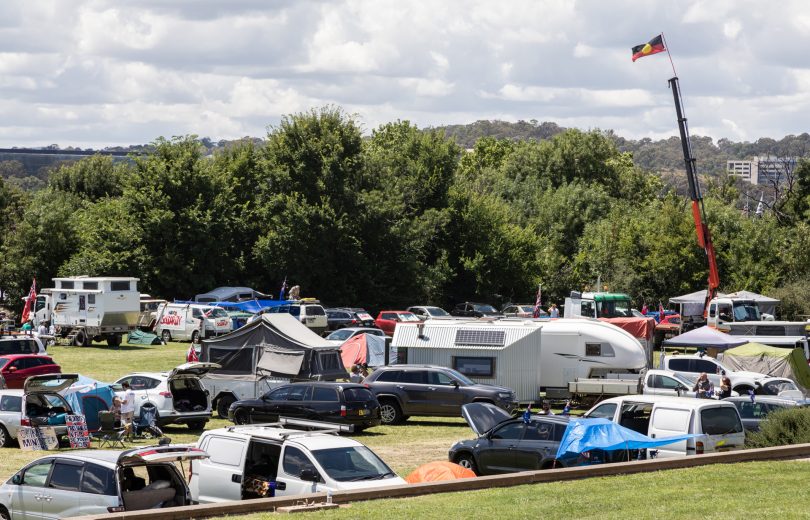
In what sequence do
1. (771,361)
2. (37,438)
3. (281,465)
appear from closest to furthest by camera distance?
(281,465), (37,438), (771,361)

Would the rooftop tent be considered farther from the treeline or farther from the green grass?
the treeline

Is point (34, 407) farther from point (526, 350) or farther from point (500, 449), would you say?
point (526, 350)

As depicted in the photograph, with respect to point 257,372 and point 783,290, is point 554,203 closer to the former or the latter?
point 783,290

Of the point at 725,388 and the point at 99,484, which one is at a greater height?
the point at 99,484

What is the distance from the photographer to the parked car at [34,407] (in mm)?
25219

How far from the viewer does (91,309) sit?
48469 mm

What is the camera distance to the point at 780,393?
31.7 metres

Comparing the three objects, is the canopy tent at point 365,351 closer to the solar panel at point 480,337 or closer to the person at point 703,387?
the solar panel at point 480,337

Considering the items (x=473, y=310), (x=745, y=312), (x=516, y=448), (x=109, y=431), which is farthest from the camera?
(x=473, y=310)

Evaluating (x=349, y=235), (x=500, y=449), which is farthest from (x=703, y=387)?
(x=349, y=235)

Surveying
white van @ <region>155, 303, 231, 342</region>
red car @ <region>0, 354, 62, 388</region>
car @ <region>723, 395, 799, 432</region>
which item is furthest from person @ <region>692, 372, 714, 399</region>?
white van @ <region>155, 303, 231, 342</region>

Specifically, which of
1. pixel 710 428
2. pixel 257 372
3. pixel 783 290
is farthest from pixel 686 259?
pixel 710 428

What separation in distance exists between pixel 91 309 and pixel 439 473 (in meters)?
33.2

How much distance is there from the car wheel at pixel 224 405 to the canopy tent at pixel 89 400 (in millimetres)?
4332
